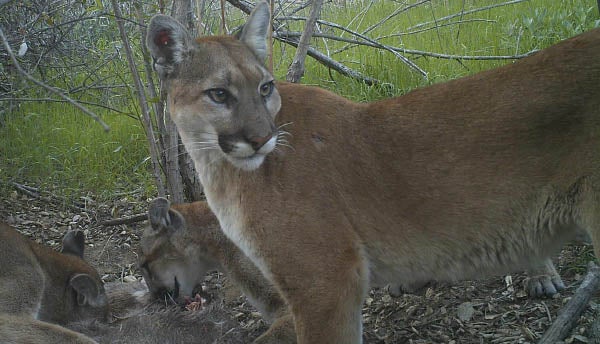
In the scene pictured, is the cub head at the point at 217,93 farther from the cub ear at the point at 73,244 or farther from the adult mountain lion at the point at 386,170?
the cub ear at the point at 73,244

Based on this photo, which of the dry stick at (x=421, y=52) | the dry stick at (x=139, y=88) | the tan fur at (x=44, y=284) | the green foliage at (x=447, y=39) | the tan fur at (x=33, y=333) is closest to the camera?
the tan fur at (x=33, y=333)

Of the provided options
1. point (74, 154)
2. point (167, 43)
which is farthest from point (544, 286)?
point (74, 154)

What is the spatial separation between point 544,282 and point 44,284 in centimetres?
328

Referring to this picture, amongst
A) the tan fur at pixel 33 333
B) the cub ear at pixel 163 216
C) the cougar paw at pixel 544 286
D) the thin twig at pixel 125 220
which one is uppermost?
the cub ear at pixel 163 216

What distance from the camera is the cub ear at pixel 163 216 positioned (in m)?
4.81

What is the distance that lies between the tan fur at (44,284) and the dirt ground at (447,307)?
0.88m

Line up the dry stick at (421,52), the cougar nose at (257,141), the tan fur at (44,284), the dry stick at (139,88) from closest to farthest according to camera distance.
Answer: the cougar nose at (257,141) < the tan fur at (44,284) < the dry stick at (139,88) < the dry stick at (421,52)

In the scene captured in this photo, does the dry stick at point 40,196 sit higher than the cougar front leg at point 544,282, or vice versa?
the dry stick at point 40,196

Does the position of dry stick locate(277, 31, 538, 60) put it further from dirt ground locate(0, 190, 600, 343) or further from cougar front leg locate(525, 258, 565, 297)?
cougar front leg locate(525, 258, 565, 297)

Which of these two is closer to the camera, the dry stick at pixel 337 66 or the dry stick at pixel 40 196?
the dry stick at pixel 40 196

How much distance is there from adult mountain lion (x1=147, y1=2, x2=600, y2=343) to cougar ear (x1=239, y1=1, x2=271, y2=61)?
0.26 m

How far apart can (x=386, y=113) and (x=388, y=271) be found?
0.86 metres

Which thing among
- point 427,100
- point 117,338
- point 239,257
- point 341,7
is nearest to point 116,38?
point 341,7

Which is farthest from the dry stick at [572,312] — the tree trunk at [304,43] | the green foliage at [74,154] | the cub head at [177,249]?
the green foliage at [74,154]
